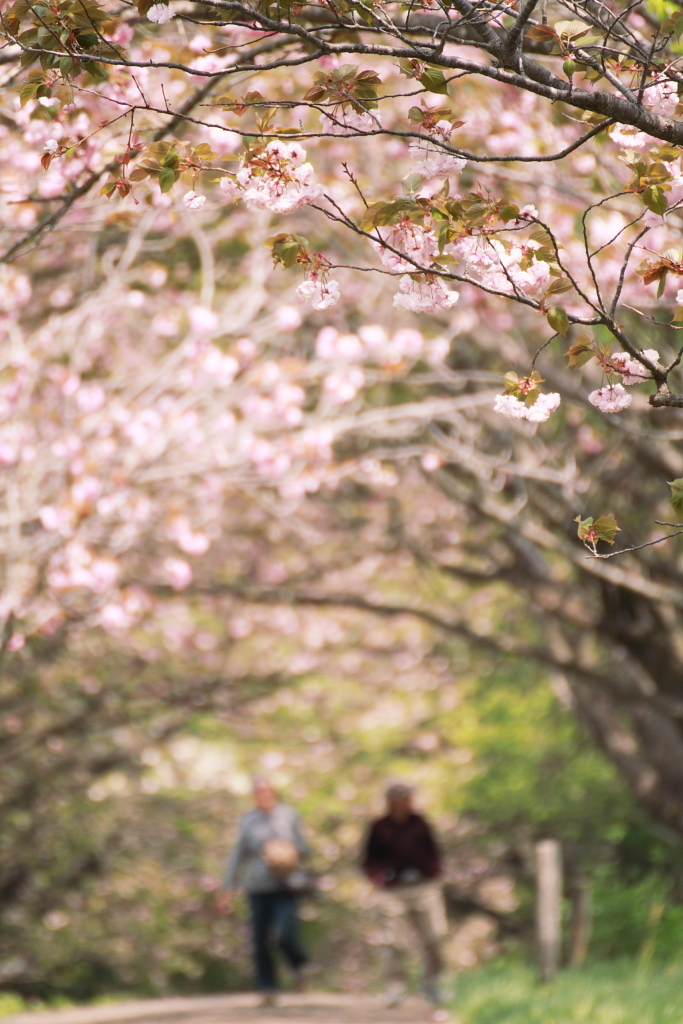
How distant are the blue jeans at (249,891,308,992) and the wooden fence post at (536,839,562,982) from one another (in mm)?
1759

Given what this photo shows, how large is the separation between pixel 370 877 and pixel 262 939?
1056 mm

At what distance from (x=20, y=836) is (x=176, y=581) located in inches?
158

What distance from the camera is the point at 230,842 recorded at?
12.6 meters

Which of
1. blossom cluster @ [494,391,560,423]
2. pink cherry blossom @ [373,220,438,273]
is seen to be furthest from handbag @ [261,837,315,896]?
pink cherry blossom @ [373,220,438,273]

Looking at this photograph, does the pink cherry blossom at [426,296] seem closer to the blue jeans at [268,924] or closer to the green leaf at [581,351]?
the green leaf at [581,351]

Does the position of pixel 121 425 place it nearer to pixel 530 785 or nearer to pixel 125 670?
pixel 125 670

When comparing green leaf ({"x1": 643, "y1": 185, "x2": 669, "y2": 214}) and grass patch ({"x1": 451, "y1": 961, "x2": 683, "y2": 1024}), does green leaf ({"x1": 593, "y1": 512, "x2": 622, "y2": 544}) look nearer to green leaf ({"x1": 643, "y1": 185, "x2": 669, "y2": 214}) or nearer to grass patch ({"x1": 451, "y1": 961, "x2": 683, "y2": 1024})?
green leaf ({"x1": 643, "y1": 185, "x2": 669, "y2": 214})

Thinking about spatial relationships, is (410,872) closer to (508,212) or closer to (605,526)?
(605,526)

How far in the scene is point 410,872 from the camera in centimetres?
757

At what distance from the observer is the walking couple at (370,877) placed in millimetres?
7605

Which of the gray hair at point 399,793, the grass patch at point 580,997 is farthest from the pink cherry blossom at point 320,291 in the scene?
the gray hair at point 399,793

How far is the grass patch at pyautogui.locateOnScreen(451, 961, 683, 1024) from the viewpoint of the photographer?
5762mm

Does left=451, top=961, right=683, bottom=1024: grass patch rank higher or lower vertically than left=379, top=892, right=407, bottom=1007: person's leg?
lower

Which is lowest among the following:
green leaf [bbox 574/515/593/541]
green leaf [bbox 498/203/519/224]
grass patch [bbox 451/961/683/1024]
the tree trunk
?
grass patch [bbox 451/961/683/1024]
